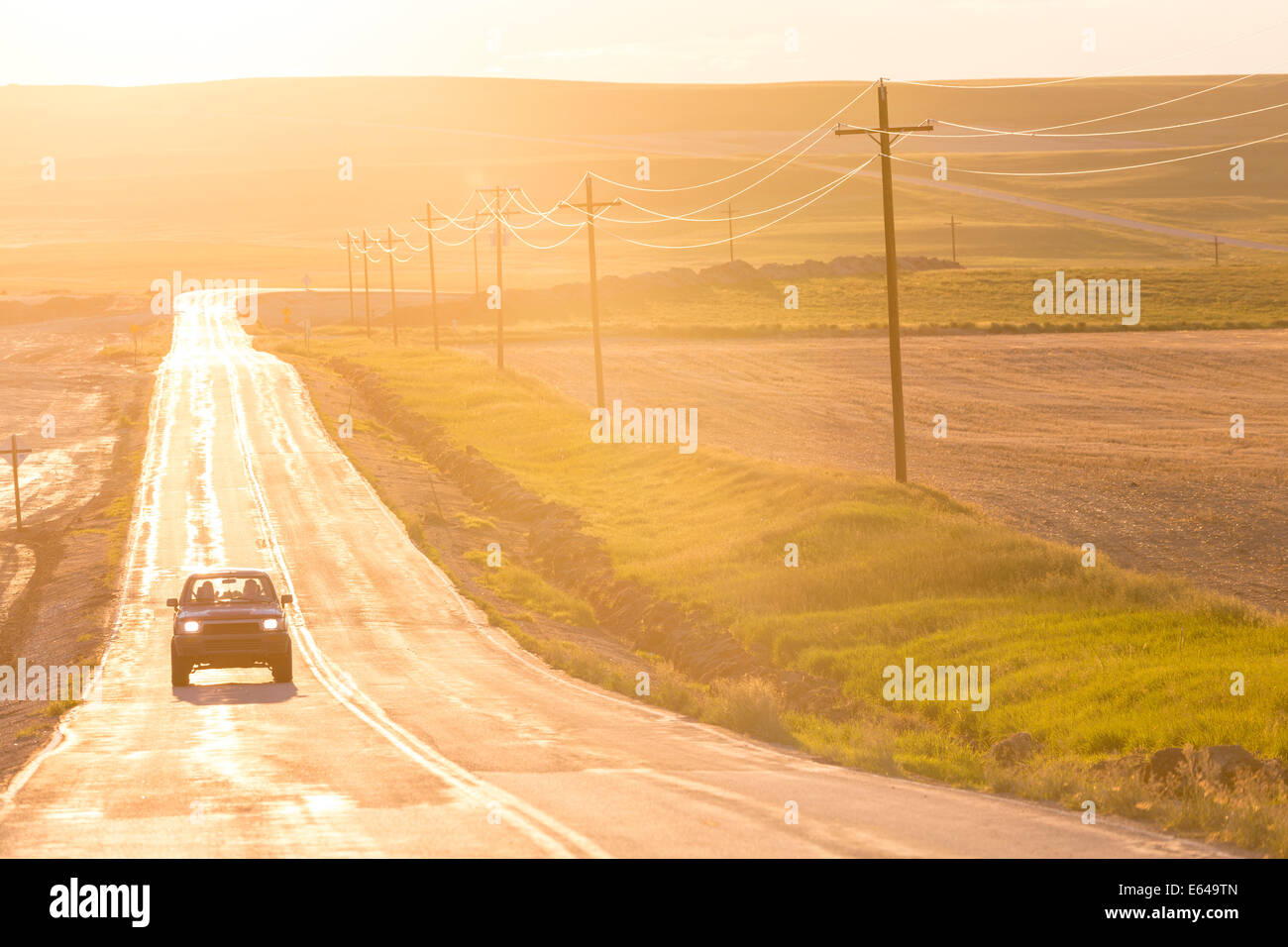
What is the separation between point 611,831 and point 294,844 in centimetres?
271

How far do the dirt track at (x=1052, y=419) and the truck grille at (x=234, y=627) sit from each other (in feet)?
59.8

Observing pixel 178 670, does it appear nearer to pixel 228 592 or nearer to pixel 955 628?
pixel 228 592

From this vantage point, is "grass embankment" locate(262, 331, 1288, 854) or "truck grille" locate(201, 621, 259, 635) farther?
"truck grille" locate(201, 621, 259, 635)

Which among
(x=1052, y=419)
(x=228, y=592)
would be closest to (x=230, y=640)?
(x=228, y=592)

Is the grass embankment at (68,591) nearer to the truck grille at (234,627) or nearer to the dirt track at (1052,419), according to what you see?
the truck grille at (234,627)

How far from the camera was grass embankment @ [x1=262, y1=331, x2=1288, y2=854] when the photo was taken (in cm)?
1758

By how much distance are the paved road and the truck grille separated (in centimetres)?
99

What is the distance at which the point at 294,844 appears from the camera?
41.1ft

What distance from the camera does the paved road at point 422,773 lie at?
1270cm

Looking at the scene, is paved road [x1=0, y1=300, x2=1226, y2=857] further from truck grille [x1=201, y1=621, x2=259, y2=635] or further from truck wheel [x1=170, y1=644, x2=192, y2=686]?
truck grille [x1=201, y1=621, x2=259, y2=635]

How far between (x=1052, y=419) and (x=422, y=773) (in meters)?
47.4

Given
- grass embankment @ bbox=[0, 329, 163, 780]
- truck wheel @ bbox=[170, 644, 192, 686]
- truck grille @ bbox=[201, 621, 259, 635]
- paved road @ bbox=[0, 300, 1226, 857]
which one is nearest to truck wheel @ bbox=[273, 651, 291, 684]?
paved road @ bbox=[0, 300, 1226, 857]
